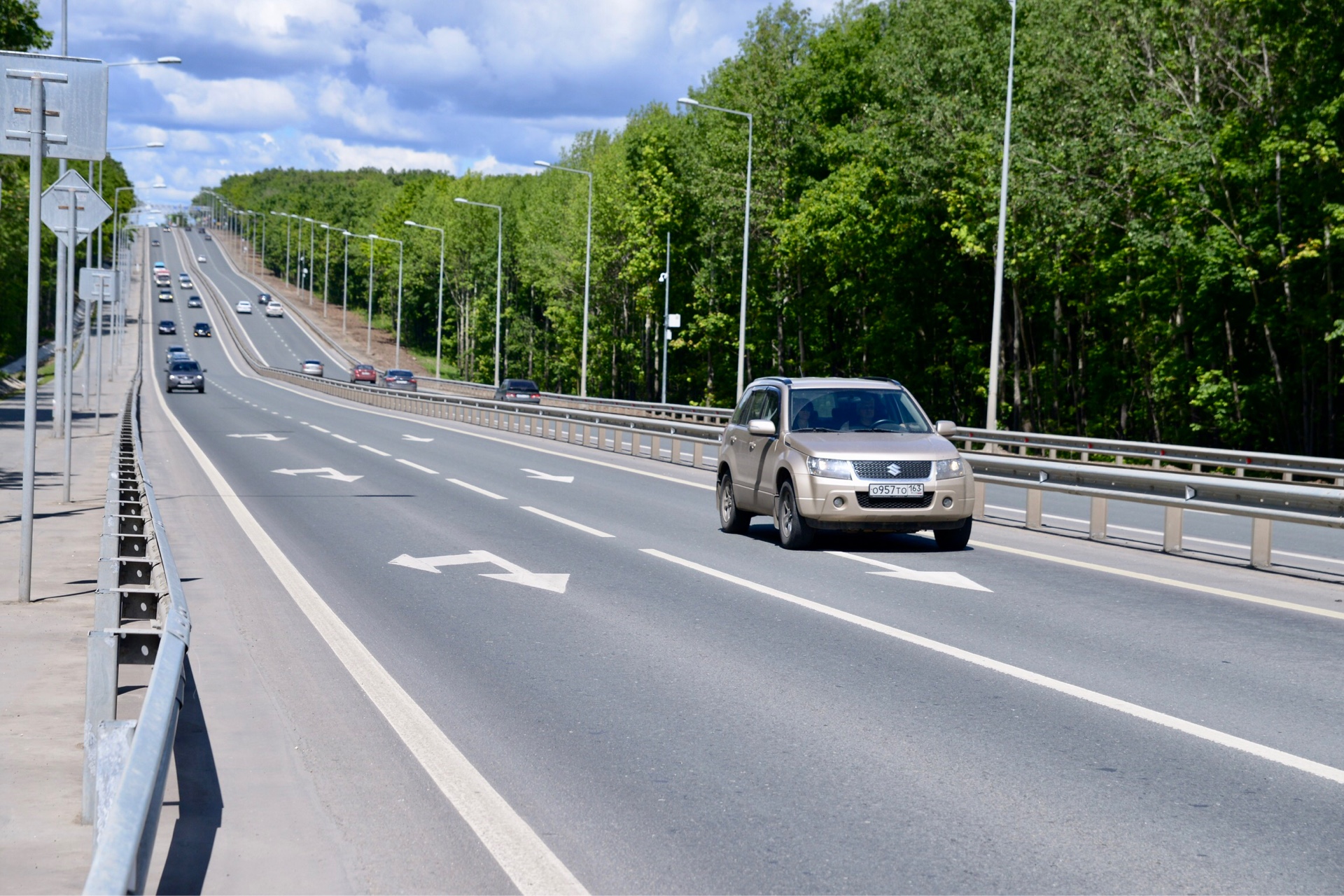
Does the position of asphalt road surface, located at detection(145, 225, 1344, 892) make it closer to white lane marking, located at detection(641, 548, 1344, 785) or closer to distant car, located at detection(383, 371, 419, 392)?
white lane marking, located at detection(641, 548, 1344, 785)

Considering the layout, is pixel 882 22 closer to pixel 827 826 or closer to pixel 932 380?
pixel 932 380

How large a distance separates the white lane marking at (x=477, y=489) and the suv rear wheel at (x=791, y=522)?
646 cm

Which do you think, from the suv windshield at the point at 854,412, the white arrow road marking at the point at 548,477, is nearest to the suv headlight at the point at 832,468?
the suv windshield at the point at 854,412

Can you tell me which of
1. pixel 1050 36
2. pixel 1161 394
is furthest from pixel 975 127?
pixel 1161 394

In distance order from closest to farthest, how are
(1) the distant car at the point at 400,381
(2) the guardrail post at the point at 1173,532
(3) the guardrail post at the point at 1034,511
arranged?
1. (2) the guardrail post at the point at 1173,532
2. (3) the guardrail post at the point at 1034,511
3. (1) the distant car at the point at 400,381

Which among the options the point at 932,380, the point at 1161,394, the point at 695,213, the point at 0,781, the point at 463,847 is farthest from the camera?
the point at 695,213

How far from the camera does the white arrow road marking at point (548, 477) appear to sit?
80.6 ft

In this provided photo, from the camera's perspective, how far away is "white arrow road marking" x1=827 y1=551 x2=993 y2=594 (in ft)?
39.6

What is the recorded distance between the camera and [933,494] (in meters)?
14.0

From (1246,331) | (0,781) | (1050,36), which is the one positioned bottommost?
(0,781)

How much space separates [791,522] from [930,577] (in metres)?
2.12

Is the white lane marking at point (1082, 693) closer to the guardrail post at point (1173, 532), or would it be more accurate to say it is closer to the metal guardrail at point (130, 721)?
the metal guardrail at point (130, 721)

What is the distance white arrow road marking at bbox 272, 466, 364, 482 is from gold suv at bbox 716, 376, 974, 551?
911cm

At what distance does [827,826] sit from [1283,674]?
429 centimetres
